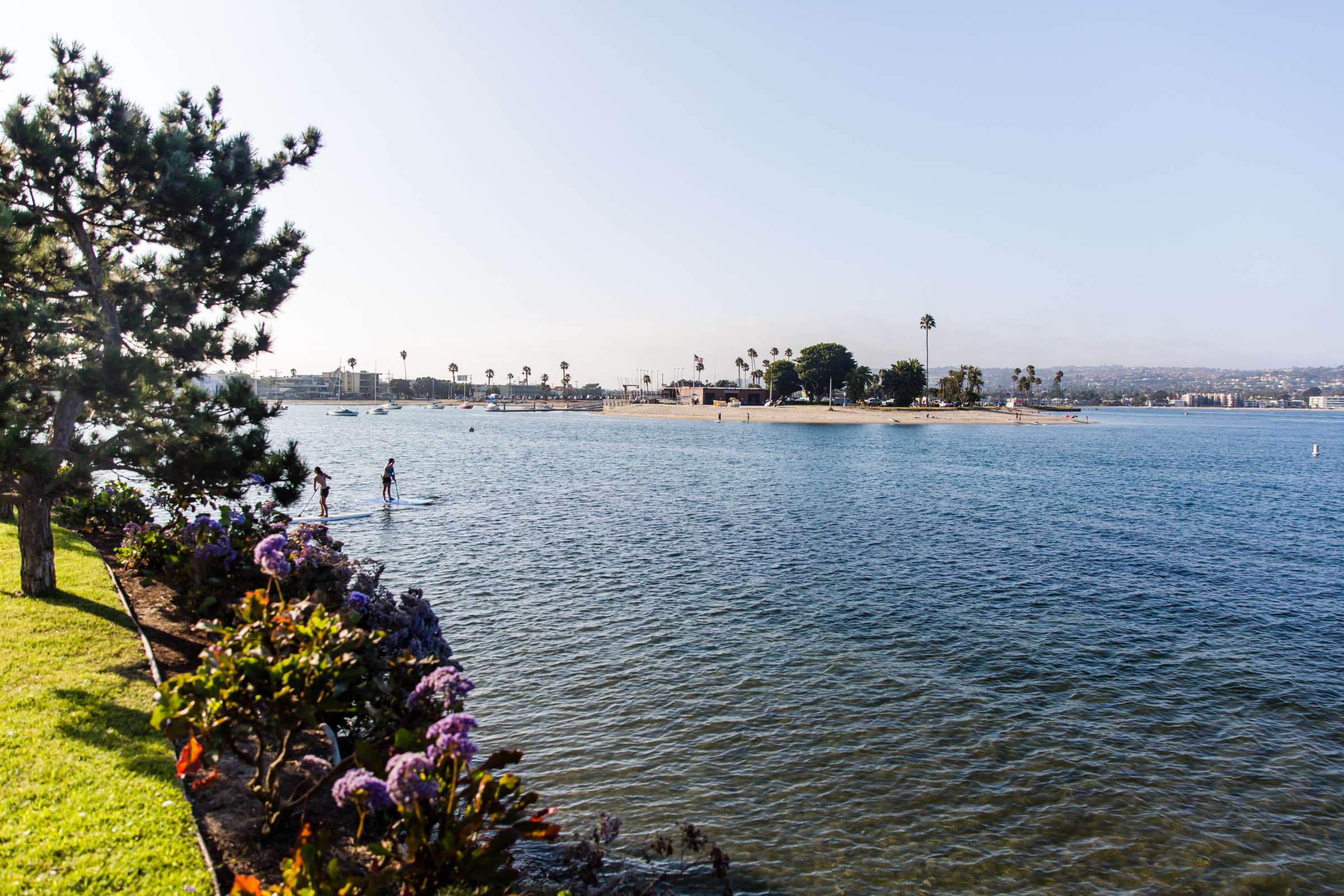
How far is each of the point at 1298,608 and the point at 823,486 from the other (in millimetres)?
31232

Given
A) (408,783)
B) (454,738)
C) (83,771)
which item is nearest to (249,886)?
(408,783)

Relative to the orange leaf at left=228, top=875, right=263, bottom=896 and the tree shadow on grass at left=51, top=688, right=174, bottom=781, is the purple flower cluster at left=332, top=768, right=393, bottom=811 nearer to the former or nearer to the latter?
the orange leaf at left=228, top=875, right=263, bottom=896

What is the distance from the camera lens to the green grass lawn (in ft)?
20.6

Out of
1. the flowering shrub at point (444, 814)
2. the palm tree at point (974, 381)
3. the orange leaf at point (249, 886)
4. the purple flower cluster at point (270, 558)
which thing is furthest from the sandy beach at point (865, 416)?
the orange leaf at point (249, 886)

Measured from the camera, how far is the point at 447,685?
674 centimetres

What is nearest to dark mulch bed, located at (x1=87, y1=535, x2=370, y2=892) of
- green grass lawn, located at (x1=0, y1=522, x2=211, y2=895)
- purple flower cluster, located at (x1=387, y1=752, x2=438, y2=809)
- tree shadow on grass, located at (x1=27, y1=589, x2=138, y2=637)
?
green grass lawn, located at (x1=0, y1=522, x2=211, y2=895)

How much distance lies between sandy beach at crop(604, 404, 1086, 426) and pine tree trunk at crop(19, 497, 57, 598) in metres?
150

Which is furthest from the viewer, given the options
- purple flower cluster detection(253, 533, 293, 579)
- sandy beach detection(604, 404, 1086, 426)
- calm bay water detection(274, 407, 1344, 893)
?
sandy beach detection(604, 404, 1086, 426)

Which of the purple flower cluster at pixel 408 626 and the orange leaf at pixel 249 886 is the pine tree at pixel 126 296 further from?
the orange leaf at pixel 249 886

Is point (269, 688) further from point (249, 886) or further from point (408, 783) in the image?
point (408, 783)

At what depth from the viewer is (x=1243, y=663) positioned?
17703mm

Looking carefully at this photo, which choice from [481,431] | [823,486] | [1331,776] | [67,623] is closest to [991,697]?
[1331,776]

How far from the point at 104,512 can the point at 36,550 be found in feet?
32.1

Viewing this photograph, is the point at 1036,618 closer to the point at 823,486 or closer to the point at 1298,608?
the point at 1298,608
